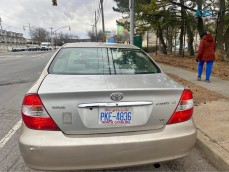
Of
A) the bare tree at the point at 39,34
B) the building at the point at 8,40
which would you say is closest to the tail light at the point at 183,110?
the building at the point at 8,40

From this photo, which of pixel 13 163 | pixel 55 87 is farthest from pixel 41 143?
pixel 13 163

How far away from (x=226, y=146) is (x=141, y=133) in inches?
62.1

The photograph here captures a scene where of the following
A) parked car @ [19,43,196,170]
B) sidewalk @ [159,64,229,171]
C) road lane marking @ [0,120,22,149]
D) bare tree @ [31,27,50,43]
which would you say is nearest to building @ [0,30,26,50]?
bare tree @ [31,27,50,43]

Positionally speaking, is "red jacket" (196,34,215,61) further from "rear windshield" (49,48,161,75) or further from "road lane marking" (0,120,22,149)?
"road lane marking" (0,120,22,149)

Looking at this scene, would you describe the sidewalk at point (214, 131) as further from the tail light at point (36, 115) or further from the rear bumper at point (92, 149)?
the tail light at point (36, 115)

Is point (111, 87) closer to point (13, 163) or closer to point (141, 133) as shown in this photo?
point (141, 133)

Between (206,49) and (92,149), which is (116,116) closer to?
(92,149)

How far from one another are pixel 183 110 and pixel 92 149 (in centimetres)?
103

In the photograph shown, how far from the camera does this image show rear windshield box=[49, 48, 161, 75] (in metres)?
3.19

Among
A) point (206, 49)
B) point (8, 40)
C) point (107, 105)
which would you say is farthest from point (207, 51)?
point (8, 40)

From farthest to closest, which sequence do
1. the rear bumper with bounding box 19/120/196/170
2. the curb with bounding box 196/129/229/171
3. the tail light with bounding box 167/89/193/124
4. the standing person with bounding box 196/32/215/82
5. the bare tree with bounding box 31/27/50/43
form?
the bare tree with bounding box 31/27/50/43 → the standing person with bounding box 196/32/215/82 → the curb with bounding box 196/129/229/171 → the tail light with bounding box 167/89/193/124 → the rear bumper with bounding box 19/120/196/170

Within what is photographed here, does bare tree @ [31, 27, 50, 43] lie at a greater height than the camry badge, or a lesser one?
greater

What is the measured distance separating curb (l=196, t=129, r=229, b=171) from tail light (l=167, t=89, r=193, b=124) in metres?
0.85

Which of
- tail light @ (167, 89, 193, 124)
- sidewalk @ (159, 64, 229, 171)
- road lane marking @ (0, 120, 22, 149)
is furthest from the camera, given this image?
road lane marking @ (0, 120, 22, 149)
